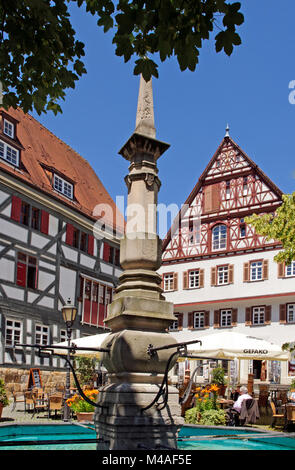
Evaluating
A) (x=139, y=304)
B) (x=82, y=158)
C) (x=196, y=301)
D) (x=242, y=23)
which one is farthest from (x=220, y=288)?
(x=242, y=23)

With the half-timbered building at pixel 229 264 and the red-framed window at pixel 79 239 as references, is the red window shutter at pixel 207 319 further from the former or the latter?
the red-framed window at pixel 79 239

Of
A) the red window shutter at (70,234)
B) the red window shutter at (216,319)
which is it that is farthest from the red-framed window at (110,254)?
the red window shutter at (216,319)

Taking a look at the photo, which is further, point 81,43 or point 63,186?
point 63,186

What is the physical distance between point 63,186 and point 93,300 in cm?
561

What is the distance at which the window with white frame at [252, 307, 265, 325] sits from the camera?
Result: 3139cm

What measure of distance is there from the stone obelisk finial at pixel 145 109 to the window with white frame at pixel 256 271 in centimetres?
2585

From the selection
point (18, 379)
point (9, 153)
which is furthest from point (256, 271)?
point (18, 379)

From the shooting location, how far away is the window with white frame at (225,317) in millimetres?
32594

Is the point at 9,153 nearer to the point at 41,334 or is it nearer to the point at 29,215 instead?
the point at 29,215

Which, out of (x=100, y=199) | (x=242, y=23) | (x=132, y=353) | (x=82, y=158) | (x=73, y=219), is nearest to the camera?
(x=242, y=23)

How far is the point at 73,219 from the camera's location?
24.9 meters

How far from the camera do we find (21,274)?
2100 centimetres
